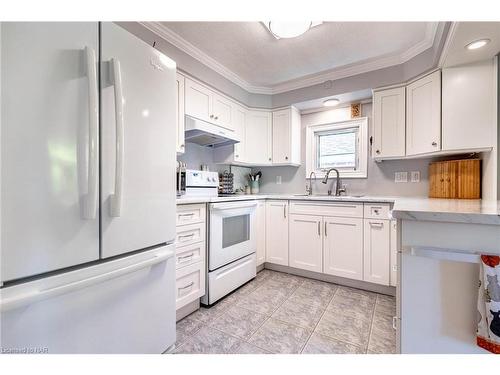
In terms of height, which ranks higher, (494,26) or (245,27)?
(245,27)

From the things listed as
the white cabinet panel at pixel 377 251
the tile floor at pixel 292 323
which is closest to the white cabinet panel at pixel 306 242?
the tile floor at pixel 292 323

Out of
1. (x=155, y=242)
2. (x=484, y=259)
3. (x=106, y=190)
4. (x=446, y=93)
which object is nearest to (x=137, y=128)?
(x=106, y=190)

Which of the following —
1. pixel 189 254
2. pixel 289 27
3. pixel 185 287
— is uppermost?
pixel 289 27

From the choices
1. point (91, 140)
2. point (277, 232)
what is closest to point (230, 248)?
point (277, 232)

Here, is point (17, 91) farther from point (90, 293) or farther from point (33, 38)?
point (90, 293)

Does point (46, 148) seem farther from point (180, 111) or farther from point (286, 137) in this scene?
point (286, 137)

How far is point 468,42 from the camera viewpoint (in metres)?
1.53

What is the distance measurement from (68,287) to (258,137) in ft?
8.56

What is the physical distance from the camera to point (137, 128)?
103cm

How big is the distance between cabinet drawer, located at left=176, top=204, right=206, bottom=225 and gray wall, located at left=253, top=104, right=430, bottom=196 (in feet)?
5.71

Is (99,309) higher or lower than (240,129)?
lower

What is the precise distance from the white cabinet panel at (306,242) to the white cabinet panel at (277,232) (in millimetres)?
77

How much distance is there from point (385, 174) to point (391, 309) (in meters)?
1.48

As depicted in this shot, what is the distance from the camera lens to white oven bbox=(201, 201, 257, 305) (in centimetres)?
186
